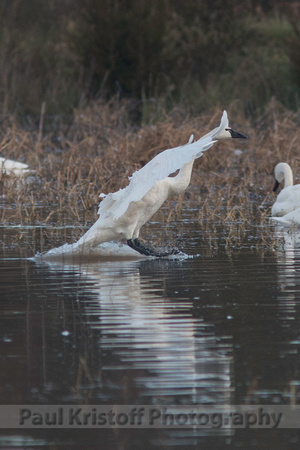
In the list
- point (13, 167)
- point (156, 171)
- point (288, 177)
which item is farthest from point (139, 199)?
point (13, 167)

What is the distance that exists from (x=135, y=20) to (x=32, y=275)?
13830 mm

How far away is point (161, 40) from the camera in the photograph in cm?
2022

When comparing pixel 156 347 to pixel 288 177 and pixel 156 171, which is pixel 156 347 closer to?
pixel 156 171

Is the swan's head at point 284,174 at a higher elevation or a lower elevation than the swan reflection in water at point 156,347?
higher

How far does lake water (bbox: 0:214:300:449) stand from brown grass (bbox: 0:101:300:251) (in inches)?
66.6

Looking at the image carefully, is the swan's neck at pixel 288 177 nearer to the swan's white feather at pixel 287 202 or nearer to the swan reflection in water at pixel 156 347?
the swan's white feather at pixel 287 202

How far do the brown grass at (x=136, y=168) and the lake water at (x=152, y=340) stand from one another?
1692 mm

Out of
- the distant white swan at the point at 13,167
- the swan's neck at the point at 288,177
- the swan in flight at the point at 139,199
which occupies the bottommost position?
the swan in flight at the point at 139,199

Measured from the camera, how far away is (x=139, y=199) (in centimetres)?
724

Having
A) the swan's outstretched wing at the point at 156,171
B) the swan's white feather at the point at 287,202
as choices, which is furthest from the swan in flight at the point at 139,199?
the swan's white feather at the point at 287,202

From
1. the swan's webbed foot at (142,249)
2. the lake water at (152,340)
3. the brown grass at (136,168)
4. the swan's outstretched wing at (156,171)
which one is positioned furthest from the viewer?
the brown grass at (136,168)

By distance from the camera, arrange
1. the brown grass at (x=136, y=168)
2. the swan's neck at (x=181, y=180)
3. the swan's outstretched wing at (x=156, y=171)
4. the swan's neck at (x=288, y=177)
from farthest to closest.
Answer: the swan's neck at (x=288, y=177)
the brown grass at (x=136, y=168)
the swan's neck at (x=181, y=180)
the swan's outstretched wing at (x=156, y=171)

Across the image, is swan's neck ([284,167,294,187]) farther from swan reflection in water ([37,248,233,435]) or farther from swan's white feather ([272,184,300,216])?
swan reflection in water ([37,248,233,435])

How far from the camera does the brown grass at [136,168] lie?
32.0ft
